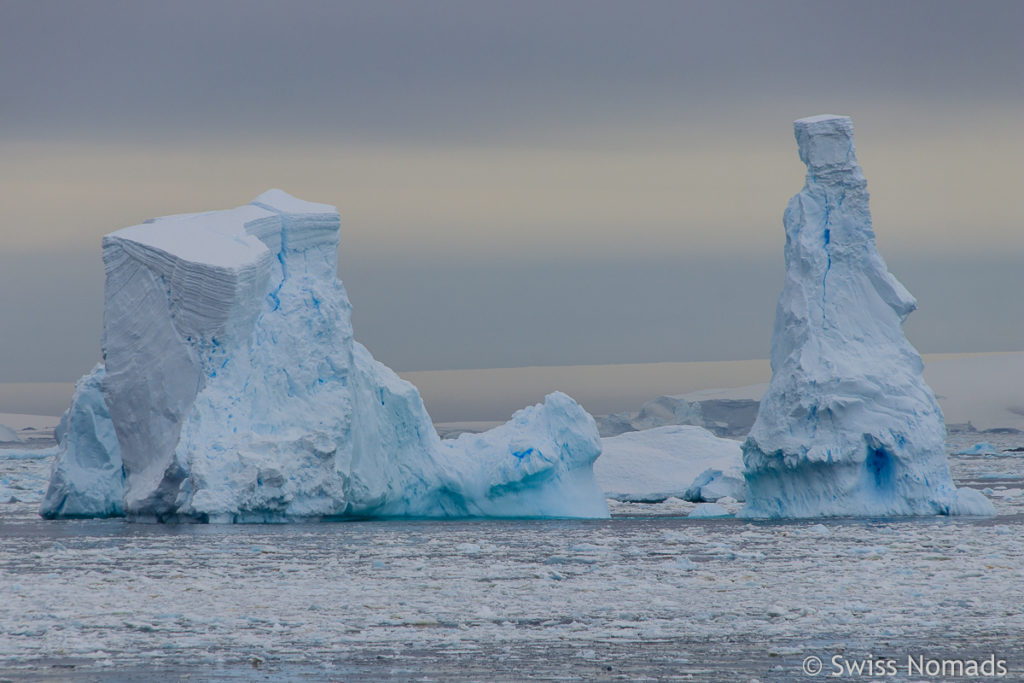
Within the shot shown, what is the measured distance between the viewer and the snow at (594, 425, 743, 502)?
2471cm

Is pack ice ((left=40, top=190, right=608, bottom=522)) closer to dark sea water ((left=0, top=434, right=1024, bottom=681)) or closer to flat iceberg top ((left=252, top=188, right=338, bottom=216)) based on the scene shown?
flat iceberg top ((left=252, top=188, right=338, bottom=216))

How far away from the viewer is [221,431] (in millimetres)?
18078

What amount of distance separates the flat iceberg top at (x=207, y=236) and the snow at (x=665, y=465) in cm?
862

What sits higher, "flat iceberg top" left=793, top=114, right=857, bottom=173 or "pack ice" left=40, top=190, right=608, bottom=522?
"flat iceberg top" left=793, top=114, right=857, bottom=173

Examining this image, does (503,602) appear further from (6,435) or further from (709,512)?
(6,435)

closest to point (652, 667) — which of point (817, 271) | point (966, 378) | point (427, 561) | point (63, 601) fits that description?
point (63, 601)

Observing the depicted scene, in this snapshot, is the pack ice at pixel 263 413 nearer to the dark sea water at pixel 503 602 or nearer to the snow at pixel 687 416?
the dark sea water at pixel 503 602

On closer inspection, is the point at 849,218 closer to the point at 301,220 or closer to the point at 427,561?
the point at 301,220

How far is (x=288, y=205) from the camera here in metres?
20.5

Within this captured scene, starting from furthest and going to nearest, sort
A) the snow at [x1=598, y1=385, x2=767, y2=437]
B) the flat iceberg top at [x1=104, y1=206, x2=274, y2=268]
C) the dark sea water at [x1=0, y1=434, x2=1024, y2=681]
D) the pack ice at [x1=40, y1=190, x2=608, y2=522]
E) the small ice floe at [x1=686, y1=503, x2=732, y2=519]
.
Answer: the snow at [x1=598, y1=385, x2=767, y2=437] < the small ice floe at [x1=686, y1=503, x2=732, y2=519] < the flat iceberg top at [x1=104, y1=206, x2=274, y2=268] < the pack ice at [x1=40, y1=190, x2=608, y2=522] < the dark sea water at [x1=0, y1=434, x2=1024, y2=681]

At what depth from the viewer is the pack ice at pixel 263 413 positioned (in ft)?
59.7

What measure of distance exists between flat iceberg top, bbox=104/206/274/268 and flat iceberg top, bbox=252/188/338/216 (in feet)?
0.87

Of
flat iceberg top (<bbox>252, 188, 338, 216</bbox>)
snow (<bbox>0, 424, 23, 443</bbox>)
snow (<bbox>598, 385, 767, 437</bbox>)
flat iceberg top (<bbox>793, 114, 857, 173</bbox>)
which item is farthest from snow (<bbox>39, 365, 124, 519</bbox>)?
snow (<bbox>0, 424, 23, 443</bbox>)

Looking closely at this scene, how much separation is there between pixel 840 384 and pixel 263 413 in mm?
7698
